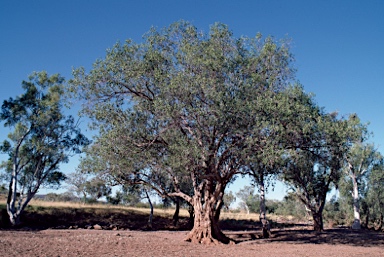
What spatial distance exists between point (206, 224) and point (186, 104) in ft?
23.3

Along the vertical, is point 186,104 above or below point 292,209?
above

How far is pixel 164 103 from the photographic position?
1556 centimetres

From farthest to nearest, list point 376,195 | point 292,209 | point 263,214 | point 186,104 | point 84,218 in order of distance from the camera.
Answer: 1. point 292,209
2. point 376,195
3. point 84,218
4. point 263,214
5. point 186,104

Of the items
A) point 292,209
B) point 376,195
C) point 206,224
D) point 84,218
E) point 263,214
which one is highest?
point 376,195

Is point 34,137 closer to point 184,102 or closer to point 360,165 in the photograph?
point 184,102

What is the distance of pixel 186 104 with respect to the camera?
15805 mm

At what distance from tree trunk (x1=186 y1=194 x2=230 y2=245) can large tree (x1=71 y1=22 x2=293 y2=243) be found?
0.05 metres

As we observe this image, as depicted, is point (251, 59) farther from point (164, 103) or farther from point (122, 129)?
point (122, 129)

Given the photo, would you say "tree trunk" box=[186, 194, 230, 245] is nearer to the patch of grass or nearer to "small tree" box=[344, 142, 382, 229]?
the patch of grass

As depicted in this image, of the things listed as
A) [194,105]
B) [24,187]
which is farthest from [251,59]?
[24,187]

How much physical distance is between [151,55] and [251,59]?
5.06 meters

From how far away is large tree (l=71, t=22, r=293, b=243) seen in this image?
610 inches

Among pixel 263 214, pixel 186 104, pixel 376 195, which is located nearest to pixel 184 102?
pixel 186 104

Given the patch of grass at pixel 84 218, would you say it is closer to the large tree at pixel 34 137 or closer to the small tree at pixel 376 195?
the large tree at pixel 34 137
